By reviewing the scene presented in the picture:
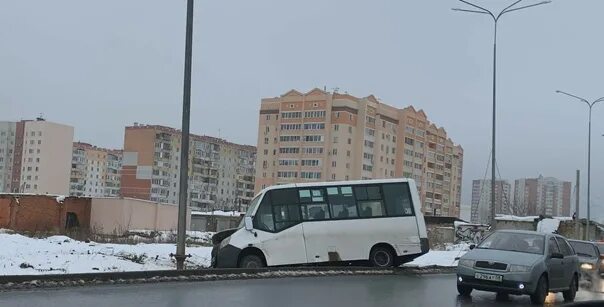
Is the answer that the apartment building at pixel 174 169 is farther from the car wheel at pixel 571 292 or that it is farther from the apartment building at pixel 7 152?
the car wheel at pixel 571 292

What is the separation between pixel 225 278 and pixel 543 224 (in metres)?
43.1

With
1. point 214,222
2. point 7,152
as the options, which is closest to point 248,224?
point 214,222

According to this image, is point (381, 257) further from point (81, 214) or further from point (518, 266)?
point (81, 214)

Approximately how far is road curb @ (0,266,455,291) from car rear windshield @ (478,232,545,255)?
438 centimetres

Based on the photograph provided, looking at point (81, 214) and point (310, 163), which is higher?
point (310, 163)

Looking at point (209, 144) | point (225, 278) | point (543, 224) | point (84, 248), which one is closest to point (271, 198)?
point (225, 278)

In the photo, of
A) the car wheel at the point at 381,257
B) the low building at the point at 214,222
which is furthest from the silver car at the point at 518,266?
the low building at the point at 214,222

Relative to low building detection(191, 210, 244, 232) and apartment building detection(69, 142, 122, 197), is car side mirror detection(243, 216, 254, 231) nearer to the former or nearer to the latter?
low building detection(191, 210, 244, 232)

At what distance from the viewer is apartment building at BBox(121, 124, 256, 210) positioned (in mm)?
106375

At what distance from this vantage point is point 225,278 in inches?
594

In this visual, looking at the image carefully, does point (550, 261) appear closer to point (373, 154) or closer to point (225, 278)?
point (225, 278)

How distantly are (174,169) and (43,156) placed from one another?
71.3 feet

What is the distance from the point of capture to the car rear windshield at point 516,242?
1401 centimetres

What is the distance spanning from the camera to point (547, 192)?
405ft
